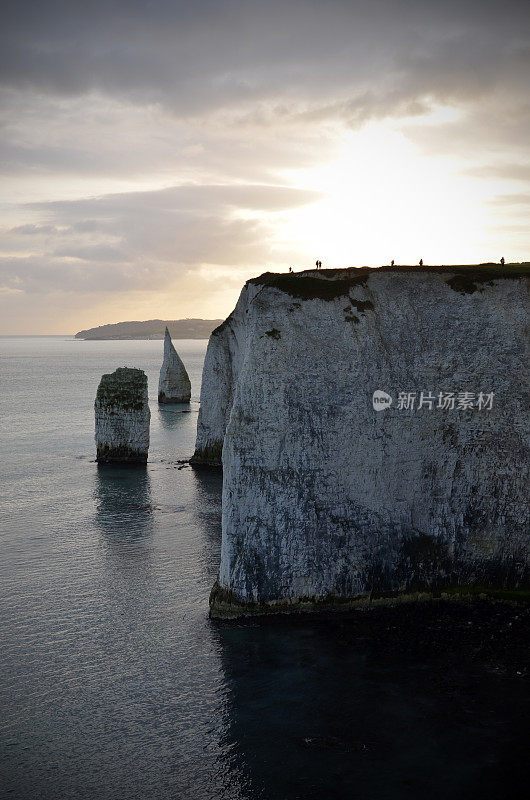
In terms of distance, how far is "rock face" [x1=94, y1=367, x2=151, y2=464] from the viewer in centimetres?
5072

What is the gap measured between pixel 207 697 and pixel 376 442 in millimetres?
11833

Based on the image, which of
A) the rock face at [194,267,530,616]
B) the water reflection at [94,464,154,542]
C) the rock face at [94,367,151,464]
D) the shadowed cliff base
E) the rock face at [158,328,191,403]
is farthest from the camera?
the rock face at [158,328,191,403]

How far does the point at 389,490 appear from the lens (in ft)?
86.3

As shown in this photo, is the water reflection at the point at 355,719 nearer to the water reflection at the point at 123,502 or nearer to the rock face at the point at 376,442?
the rock face at the point at 376,442

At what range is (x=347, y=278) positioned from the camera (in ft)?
90.4

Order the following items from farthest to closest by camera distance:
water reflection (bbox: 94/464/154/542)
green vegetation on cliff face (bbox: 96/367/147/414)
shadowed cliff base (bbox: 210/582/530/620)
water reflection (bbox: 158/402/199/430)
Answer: water reflection (bbox: 158/402/199/430) < green vegetation on cliff face (bbox: 96/367/147/414) < water reflection (bbox: 94/464/154/542) < shadowed cliff base (bbox: 210/582/530/620)

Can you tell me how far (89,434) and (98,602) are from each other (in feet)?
140

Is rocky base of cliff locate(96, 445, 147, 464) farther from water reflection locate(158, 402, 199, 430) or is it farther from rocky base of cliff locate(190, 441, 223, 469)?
water reflection locate(158, 402, 199, 430)

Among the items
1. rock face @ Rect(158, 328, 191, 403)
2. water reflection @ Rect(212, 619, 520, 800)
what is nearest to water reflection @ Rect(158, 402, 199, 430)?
rock face @ Rect(158, 328, 191, 403)

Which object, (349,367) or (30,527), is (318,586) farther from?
(30,527)

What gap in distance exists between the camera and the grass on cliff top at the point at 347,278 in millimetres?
27016

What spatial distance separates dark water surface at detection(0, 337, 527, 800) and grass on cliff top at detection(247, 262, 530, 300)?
13501 mm

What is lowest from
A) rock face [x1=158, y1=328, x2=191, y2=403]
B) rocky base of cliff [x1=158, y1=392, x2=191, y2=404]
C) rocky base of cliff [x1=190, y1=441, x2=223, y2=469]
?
rocky base of cliff [x1=190, y1=441, x2=223, y2=469]

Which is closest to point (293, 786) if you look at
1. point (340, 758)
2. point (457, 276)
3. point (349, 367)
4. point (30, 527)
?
point (340, 758)
